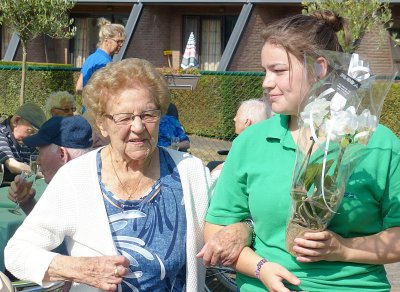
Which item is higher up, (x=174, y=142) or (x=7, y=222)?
(x=174, y=142)

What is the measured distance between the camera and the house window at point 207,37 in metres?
23.3

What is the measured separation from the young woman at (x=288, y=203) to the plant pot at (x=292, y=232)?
2cm

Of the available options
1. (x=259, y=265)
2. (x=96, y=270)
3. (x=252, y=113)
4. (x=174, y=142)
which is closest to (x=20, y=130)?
(x=174, y=142)

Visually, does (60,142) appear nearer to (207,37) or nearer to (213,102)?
(213,102)

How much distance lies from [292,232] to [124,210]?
0.79m

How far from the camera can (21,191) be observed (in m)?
4.23

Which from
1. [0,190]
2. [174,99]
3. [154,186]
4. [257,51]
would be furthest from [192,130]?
[154,186]

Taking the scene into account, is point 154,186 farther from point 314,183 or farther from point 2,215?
point 2,215

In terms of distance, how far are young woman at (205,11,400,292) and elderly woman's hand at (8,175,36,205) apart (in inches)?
71.6

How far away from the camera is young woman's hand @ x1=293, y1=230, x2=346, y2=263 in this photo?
2.52 m

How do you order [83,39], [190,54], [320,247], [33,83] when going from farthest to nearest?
[83,39]
[190,54]
[33,83]
[320,247]

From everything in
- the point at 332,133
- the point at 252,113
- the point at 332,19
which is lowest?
the point at 252,113

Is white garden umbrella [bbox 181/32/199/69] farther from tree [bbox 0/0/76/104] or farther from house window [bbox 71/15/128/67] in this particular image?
tree [bbox 0/0/76/104]

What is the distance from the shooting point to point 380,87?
8.06ft
